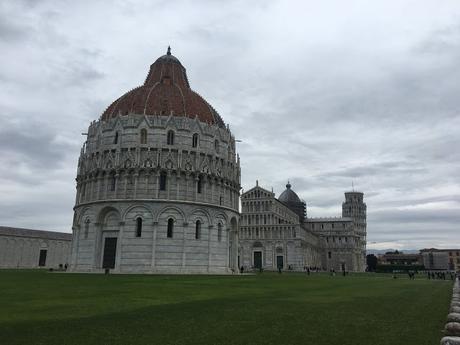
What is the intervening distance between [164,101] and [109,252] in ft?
68.5

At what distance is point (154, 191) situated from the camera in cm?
5062

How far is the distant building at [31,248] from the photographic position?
297 ft

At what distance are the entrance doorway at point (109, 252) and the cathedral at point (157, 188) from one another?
4.7 inches

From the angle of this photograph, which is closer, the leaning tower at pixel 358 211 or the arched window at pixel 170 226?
the arched window at pixel 170 226

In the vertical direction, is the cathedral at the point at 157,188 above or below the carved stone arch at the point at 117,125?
below

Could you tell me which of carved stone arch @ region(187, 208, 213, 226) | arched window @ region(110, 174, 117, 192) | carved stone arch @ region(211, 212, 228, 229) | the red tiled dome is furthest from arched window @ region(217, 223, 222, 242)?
the red tiled dome

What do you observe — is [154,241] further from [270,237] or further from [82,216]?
[270,237]

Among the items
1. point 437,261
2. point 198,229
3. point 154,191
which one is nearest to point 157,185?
point 154,191

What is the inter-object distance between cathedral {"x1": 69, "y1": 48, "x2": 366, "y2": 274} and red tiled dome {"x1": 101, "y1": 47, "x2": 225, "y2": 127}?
0.15 m

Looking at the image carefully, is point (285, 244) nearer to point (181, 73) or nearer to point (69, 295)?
point (181, 73)

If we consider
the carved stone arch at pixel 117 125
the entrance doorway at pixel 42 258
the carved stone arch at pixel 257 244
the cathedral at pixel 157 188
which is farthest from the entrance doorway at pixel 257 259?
the carved stone arch at pixel 117 125

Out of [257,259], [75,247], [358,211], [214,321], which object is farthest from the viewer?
[358,211]

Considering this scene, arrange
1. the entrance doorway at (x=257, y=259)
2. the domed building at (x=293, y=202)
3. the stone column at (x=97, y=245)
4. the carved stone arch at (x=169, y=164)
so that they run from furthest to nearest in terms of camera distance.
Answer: the domed building at (x=293, y=202) → the entrance doorway at (x=257, y=259) → the carved stone arch at (x=169, y=164) → the stone column at (x=97, y=245)

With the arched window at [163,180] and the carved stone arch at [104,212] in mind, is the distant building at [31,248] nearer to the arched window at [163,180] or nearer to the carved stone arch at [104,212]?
the carved stone arch at [104,212]
